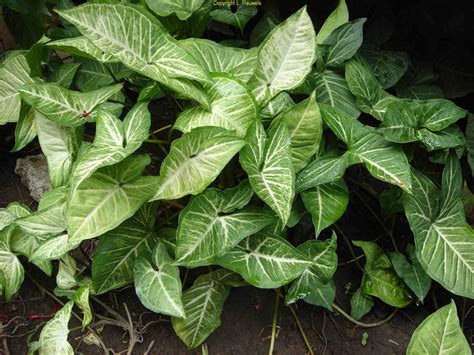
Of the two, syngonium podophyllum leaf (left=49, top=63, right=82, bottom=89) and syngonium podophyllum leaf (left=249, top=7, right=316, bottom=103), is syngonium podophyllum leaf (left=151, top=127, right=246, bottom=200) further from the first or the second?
syngonium podophyllum leaf (left=49, top=63, right=82, bottom=89)

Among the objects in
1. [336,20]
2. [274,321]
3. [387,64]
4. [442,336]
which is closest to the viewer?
[442,336]

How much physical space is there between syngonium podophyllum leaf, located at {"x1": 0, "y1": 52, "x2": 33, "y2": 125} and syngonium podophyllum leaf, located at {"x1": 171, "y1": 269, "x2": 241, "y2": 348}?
2.45ft

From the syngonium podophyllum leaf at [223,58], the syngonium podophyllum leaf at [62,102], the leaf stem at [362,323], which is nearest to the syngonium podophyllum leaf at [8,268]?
the syngonium podophyllum leaf at [62,102]

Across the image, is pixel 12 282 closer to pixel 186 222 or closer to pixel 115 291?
pixel 115 291

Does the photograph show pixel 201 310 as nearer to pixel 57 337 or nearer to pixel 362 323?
pixel 57 337

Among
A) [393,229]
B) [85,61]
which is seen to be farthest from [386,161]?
[85,61]

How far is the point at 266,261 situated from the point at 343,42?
2.30ft

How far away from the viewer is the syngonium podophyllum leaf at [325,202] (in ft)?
4.11

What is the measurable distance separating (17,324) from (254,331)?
28.2 inches

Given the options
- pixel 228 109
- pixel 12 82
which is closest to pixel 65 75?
pixel 12 82

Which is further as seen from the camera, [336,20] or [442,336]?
[336,20]

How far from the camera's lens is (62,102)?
131 centimetres

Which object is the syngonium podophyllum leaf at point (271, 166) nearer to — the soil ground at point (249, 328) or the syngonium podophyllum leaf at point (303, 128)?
the syngonium podophyllum leaf at point (303, 128)

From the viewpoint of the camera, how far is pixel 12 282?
4.49 ft
